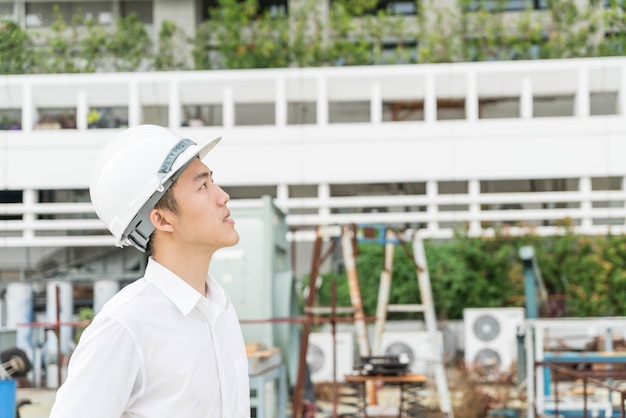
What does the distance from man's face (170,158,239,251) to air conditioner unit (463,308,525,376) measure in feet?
31.1

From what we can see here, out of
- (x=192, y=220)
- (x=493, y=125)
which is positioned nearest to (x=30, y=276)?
(x=493, y=125)

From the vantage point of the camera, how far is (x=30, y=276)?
1119 cm

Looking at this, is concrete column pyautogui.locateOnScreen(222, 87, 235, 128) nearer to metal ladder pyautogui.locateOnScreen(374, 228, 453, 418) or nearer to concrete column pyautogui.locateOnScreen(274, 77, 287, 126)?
concrete column pyautogui.locateOnScreen(274, 77, 287, 126)

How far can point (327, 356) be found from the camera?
1061 centimetres

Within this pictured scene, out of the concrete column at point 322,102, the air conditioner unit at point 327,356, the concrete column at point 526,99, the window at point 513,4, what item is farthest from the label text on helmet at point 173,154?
the window at point 513,4

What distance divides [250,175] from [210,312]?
9.70 metres

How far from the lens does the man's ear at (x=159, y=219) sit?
1376 millimetres

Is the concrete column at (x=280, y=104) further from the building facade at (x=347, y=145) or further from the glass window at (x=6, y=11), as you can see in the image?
the glass window at (x=6, y=11)

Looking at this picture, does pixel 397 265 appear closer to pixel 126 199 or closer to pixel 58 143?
pixel 58 143

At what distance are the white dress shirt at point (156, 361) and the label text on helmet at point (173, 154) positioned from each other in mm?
136

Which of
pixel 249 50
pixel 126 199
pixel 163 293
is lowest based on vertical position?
pixel 163 293

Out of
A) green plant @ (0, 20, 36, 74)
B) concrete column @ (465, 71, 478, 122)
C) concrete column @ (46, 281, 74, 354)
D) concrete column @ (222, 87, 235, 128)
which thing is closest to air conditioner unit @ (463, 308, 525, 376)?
concrete column @ (465, 71, 478, 122)

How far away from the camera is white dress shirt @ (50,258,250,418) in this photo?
1.22 meters

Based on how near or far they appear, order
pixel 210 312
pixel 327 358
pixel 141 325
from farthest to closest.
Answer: pixel 327 358, pixel 210 312, pixel 141 325
